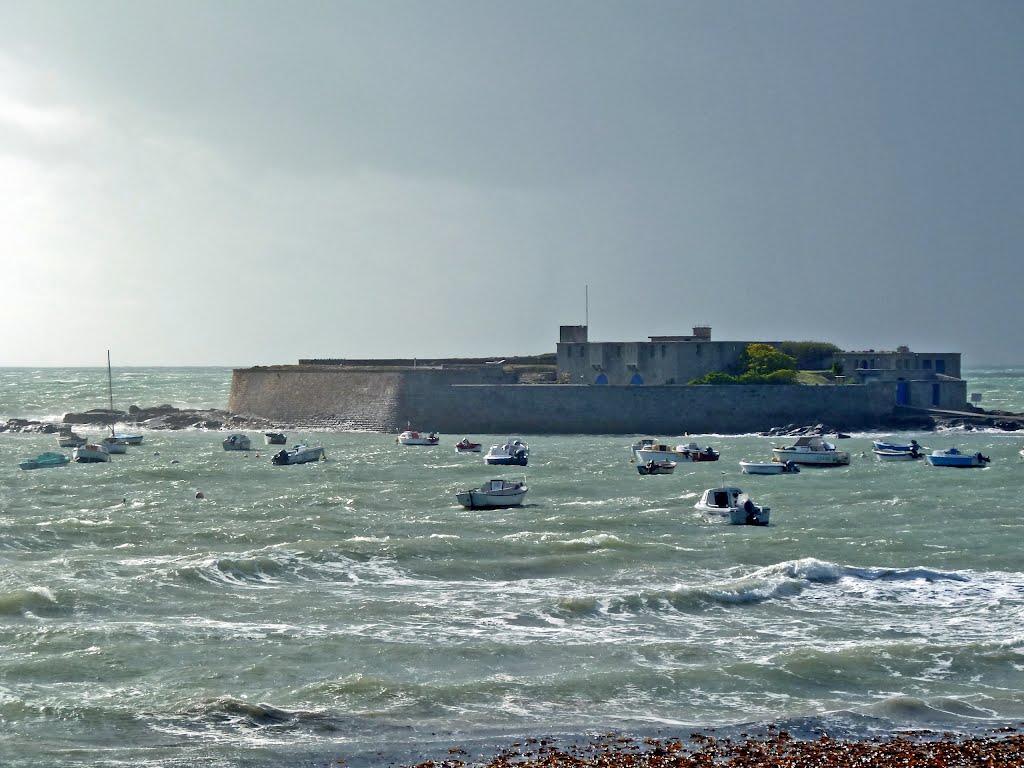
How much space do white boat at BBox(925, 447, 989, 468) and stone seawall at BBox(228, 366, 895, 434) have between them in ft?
69.8

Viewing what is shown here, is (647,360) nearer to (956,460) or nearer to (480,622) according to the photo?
(956,460)

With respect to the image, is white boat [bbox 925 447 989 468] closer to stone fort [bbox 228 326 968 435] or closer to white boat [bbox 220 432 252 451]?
stone fort [bbox 228 326 968 435]

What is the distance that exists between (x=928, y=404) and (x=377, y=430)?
3980cm

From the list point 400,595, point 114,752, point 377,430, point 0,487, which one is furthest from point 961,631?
point 377,430

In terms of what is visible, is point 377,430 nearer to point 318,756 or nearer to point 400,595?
point 400,595

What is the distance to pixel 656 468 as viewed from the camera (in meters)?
54.9

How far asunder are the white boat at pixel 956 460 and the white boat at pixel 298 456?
30.9m

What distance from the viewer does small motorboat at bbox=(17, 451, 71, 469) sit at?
207ft

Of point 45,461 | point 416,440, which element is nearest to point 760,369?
point 416,440

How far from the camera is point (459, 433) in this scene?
272 feet

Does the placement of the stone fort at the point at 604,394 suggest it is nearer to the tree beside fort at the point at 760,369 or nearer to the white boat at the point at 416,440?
the tree beside fort at the point at 760,369

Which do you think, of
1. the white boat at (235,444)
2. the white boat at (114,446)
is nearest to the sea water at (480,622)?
the white boat at (235,444)

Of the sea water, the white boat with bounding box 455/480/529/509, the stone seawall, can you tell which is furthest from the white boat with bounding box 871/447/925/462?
the white boat with bounding box 455/480/529/509

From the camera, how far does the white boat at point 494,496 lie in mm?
42406
